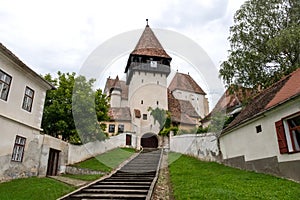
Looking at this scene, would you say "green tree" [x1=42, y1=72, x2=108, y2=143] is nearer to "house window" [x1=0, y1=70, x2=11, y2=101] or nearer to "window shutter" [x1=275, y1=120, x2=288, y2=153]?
"house window" [x1=0, y1=70, x2=11, y2=101]

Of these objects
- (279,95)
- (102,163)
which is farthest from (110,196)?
(102,163)

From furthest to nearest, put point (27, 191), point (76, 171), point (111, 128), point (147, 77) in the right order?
point (147, 77)
point (111, 128)
point (76, 171)
point (27, 191)

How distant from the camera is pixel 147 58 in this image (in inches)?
1323

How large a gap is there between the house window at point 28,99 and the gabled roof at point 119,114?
59.3 feet

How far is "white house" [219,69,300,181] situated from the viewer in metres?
7.97

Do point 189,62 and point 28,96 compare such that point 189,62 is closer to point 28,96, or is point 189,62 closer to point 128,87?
point 28,96

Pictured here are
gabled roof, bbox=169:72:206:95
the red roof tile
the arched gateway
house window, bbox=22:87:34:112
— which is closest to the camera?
the red roof tile

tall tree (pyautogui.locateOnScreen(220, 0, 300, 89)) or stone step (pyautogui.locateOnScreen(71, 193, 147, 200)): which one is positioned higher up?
tall tree (pyautogui.locateOnScreen(220, 0, 300, 89))

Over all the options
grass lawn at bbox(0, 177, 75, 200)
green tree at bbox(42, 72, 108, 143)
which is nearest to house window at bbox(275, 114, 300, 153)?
grass lawn at bbox(0, 177, 75, 200)

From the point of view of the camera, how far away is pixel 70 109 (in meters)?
16.3

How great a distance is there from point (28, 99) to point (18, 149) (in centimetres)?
252

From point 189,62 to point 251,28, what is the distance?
6.97 metres

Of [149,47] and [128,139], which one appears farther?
[149,47]

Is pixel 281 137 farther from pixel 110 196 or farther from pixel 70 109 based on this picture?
pixel 70 109
